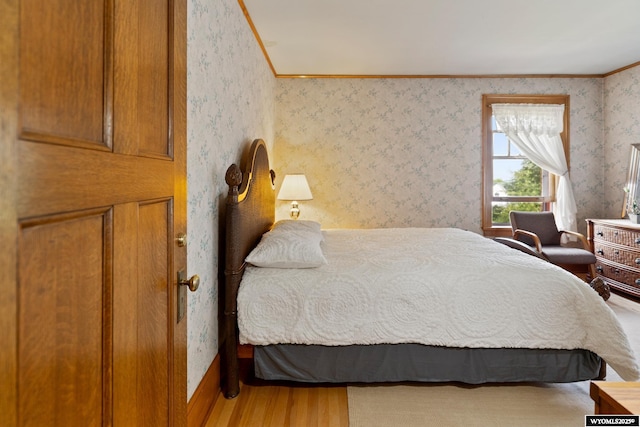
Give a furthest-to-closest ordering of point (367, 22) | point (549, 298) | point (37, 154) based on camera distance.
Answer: point (367, 22)
point (549, 298)
point (37, 154)

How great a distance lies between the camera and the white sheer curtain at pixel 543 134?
4402 millimetres

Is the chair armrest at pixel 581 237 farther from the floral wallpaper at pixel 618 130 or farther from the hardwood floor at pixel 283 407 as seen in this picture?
the hardwood floor at pixel 283 407

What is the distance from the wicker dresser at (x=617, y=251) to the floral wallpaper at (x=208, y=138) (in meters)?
3.83

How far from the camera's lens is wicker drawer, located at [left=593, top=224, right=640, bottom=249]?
11.5 ft

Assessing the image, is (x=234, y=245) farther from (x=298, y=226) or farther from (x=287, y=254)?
(x=298, y=226)

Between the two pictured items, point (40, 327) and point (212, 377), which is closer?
point (40, 327)

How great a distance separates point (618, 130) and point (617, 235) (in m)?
1.37

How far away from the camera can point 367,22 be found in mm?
2988

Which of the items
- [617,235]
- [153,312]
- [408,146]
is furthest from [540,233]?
[153,312]

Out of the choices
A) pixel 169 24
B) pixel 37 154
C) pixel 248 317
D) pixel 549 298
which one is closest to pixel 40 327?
pixel 37 154

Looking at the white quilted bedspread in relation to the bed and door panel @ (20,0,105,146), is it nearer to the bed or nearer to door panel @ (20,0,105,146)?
the bed

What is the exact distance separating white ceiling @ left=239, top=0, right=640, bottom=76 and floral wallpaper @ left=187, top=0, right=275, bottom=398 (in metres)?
0.63

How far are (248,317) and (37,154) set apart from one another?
1569 millimetres

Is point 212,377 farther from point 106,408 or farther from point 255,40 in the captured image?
point 255,40
